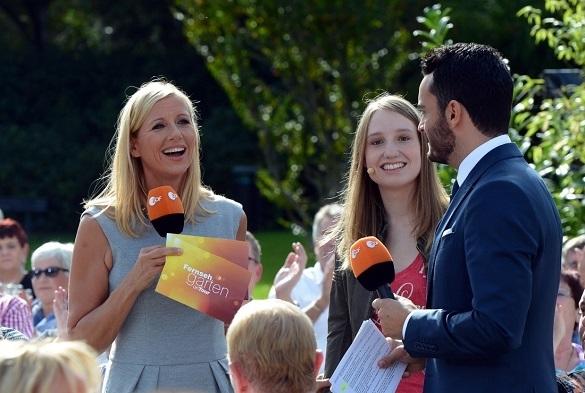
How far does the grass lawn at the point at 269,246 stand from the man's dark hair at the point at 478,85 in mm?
12821

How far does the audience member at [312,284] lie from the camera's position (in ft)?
21.6

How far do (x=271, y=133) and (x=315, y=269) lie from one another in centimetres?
1243

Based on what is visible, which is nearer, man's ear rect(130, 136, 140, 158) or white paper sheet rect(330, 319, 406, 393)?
white paper sheet rect(330, 319, 406, 393)

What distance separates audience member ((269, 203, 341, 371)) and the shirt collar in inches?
91.7

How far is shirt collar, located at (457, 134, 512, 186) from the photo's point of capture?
11.6 ft

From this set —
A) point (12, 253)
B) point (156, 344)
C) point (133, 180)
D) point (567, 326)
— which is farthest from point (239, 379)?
point (12, 253)

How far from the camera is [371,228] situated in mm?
4621

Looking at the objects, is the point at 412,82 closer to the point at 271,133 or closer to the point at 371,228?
the point at 271,133

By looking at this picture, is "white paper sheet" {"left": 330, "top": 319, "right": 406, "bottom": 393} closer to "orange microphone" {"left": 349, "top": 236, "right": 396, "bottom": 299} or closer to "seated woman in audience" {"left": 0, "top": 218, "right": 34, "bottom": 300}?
"orange microphone" {"left": 349, "top": 236, "right": 396, "bottom": 299}

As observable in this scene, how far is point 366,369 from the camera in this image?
3.91 m

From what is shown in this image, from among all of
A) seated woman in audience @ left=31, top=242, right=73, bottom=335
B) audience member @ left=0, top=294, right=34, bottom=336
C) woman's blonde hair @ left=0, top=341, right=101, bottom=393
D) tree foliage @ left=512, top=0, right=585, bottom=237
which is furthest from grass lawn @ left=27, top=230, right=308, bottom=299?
woman's blonde hair @ left=0, top=341, right=101, bottom=393

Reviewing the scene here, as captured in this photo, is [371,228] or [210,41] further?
[210,41]

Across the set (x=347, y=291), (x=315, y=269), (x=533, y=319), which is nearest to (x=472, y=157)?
(x=533, y=319)

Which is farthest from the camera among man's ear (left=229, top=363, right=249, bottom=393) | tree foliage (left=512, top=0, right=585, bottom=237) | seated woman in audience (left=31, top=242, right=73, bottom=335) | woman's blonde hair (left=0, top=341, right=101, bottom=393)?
seated woman in audience (left=31, top=242, right=73, bottom=335)
